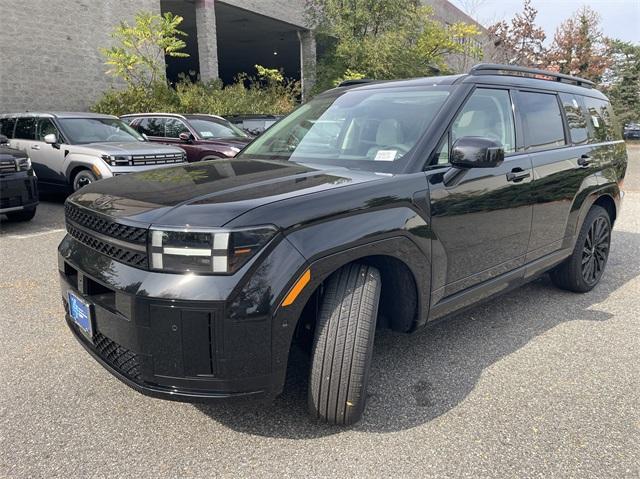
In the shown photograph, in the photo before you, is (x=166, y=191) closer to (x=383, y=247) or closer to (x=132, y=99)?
(x=383, y=247)

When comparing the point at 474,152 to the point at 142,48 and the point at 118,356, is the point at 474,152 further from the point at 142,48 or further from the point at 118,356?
the point at 142,48

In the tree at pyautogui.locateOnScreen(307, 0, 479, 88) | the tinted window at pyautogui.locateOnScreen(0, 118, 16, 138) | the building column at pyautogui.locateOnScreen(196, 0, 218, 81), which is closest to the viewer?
the tinted window at pyautogui.locateOnScreen(0, 118, 16, 138)

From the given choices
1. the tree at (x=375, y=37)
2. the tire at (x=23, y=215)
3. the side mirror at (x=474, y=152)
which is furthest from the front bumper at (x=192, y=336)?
the tree at (x=375, y=37)

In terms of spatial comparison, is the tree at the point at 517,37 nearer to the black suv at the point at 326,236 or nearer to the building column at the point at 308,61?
the building column at the point at 308,61

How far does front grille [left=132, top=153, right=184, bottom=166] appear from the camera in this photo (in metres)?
7.98

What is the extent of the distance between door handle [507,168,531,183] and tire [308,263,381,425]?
1477 millimetres

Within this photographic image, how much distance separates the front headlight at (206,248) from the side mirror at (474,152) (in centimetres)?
132

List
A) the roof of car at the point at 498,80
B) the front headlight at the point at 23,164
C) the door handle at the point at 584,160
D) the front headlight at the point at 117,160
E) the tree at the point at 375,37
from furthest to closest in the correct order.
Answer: the tree at the point at 375,37, the front headlight at the point at 117,160, the front headlight at the point at 23,164, the door handle at the point at 584,160, the roof of car at the point at 498,80

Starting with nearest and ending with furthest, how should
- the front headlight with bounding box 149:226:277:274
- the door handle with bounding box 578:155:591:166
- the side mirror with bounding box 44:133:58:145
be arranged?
the front headlight with bounding box 149:226:277:274
the door handle with bounding box 578:155:591:166
the side mirror with bounding box 44:133:58:145

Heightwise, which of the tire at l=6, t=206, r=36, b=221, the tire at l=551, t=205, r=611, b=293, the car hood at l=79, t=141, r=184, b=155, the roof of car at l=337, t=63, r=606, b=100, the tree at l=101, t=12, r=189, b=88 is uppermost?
the tree at l=101, t=12, r=189, b=88

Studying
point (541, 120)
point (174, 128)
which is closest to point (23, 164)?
point (174, 128)

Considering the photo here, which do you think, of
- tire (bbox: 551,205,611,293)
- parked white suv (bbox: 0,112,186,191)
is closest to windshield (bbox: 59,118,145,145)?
parked white suv (bbox: 0,112,186,191)

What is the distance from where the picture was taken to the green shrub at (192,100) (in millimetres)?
14914

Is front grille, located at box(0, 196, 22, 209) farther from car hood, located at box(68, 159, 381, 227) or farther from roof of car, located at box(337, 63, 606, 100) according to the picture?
roof of car, located at box(337, 63, 606, 100)
